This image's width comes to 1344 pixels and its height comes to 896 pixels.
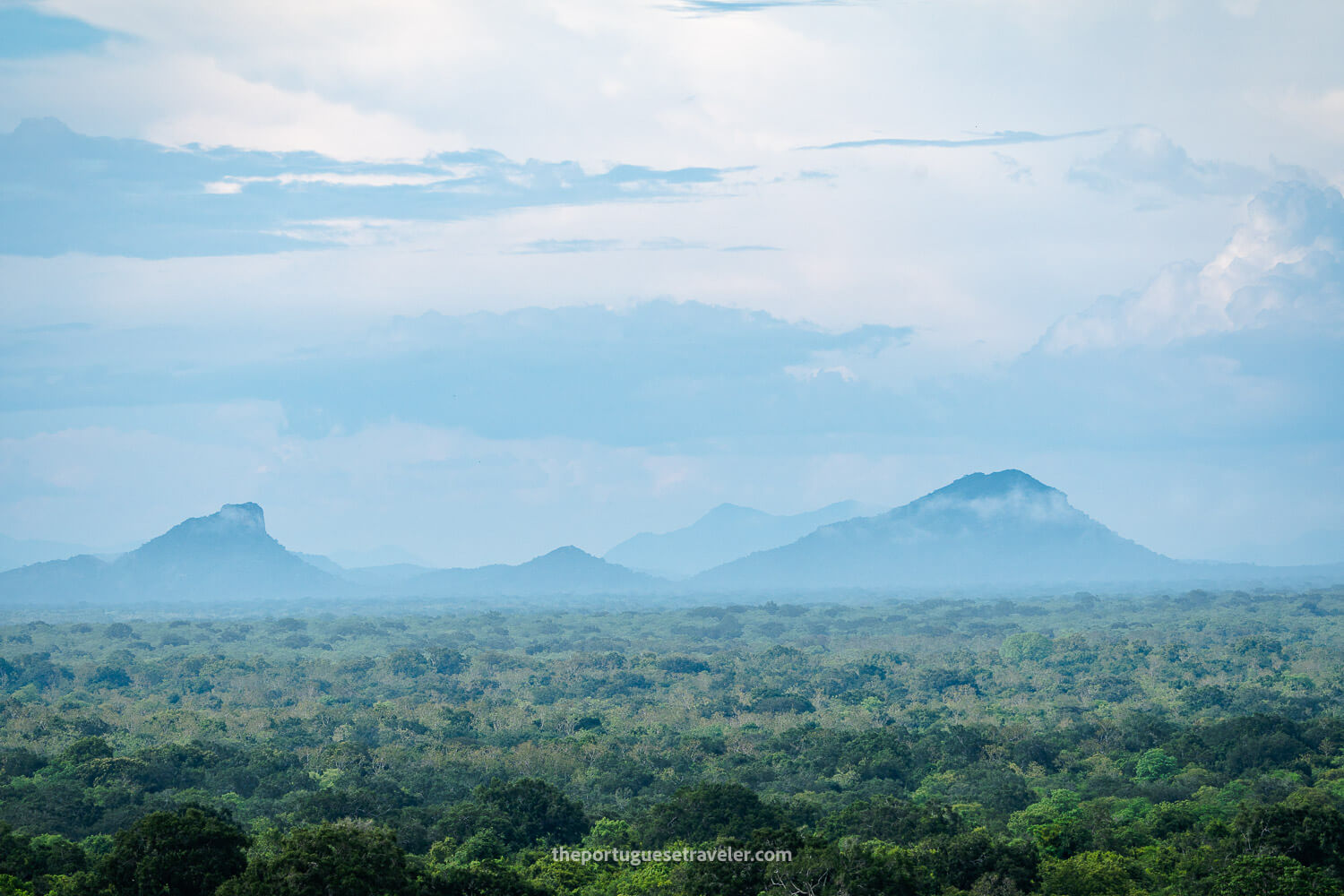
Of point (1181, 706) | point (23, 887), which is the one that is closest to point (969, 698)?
point (1181, 706)

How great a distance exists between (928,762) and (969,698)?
4447cm

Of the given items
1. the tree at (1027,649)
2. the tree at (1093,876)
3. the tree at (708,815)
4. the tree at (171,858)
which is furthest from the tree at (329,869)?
the tree at (1027,649)

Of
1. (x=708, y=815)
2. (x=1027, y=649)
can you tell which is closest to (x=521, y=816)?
(x=708, y=815)

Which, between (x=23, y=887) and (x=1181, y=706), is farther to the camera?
(x=1181, y=706)

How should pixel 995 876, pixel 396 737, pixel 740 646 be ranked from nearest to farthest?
1. pixel 995 876
2. pixel 396 737
3. pixel 740 646

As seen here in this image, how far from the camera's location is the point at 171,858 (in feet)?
118

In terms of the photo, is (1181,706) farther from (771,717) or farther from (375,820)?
(375,820)

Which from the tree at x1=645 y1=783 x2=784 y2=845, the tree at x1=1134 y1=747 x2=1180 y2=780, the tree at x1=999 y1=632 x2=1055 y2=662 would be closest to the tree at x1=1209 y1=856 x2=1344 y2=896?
the tree at x1=645 y1=783 x2=784 y2=845

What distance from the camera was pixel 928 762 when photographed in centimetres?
7225

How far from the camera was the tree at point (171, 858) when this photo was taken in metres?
35.7

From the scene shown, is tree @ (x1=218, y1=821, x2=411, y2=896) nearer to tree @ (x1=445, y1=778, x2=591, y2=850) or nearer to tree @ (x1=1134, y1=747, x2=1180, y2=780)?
tree @ (x1=445, y1=778, x2=591, y2=850)

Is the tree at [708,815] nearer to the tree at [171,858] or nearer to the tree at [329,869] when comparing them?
the tree at [329,869]

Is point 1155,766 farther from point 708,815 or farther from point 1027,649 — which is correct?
point 1027,649

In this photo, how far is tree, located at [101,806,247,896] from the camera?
35.7 meters
